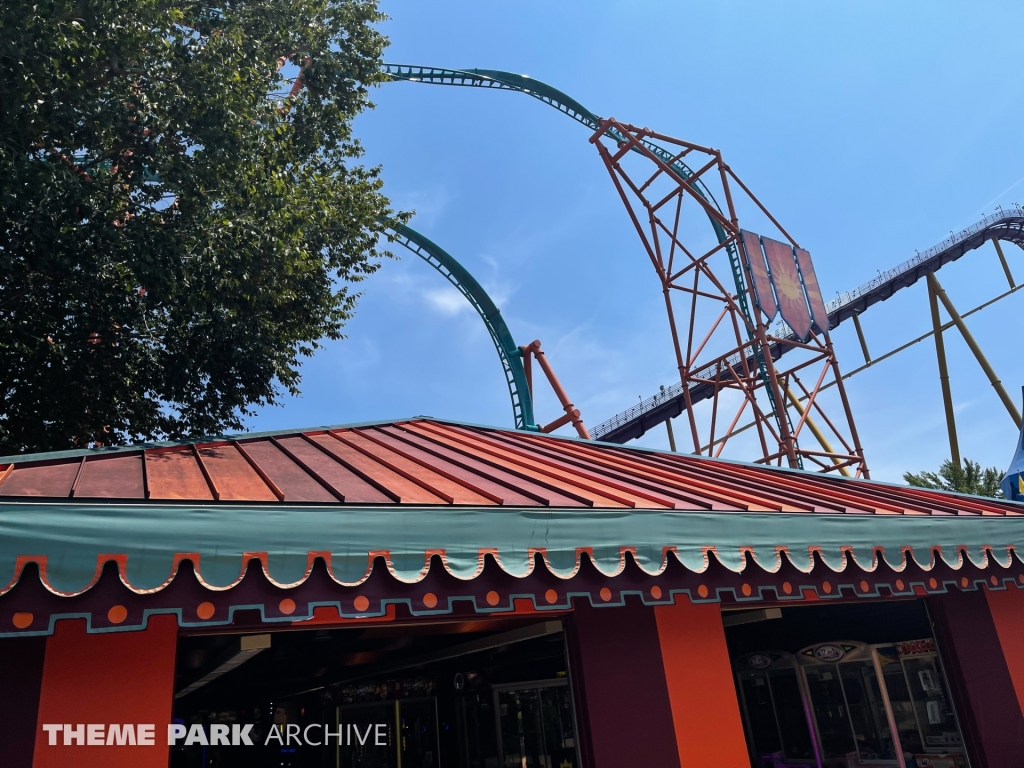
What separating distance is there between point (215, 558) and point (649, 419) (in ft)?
84.1

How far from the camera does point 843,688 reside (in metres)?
6.61

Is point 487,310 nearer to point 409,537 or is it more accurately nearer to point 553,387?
point 553,387

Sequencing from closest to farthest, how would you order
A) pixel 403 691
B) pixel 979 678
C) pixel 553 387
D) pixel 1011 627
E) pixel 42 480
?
pixel 42 480
pixel 979 678
pixel 1011 627
pixel 403 691
pixel 553 387

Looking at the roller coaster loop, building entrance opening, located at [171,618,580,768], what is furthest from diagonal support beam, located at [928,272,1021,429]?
building entrance opening, located at [171,618,580,768]

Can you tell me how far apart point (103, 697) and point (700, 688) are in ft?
9.73

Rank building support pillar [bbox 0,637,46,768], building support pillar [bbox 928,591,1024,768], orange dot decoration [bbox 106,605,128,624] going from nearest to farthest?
orange dot decoration [bbox 106,605,128,624]
building support pillar [bbox 0,637,46,768]
building support pillar [bbox 928,591,1024,768]

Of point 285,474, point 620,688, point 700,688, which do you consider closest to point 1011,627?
point 700,688

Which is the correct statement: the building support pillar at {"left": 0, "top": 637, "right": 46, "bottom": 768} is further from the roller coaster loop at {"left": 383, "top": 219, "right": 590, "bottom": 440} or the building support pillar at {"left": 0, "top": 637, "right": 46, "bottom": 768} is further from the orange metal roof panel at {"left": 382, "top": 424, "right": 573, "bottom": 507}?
the roller coaster loop at {"left": 383, "top": 219, "right": 590, "bottom": 440}

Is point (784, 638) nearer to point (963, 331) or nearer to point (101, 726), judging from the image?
point (101, 726)

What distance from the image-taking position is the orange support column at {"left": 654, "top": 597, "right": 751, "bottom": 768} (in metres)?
3.88

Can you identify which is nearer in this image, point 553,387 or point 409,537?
point 409,537

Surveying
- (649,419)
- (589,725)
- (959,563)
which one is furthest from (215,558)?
(649,419)

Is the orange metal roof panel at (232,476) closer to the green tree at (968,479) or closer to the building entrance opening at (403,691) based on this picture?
the building entrance opening at (403,691)

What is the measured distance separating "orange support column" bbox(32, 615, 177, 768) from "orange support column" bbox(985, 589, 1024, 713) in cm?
554
